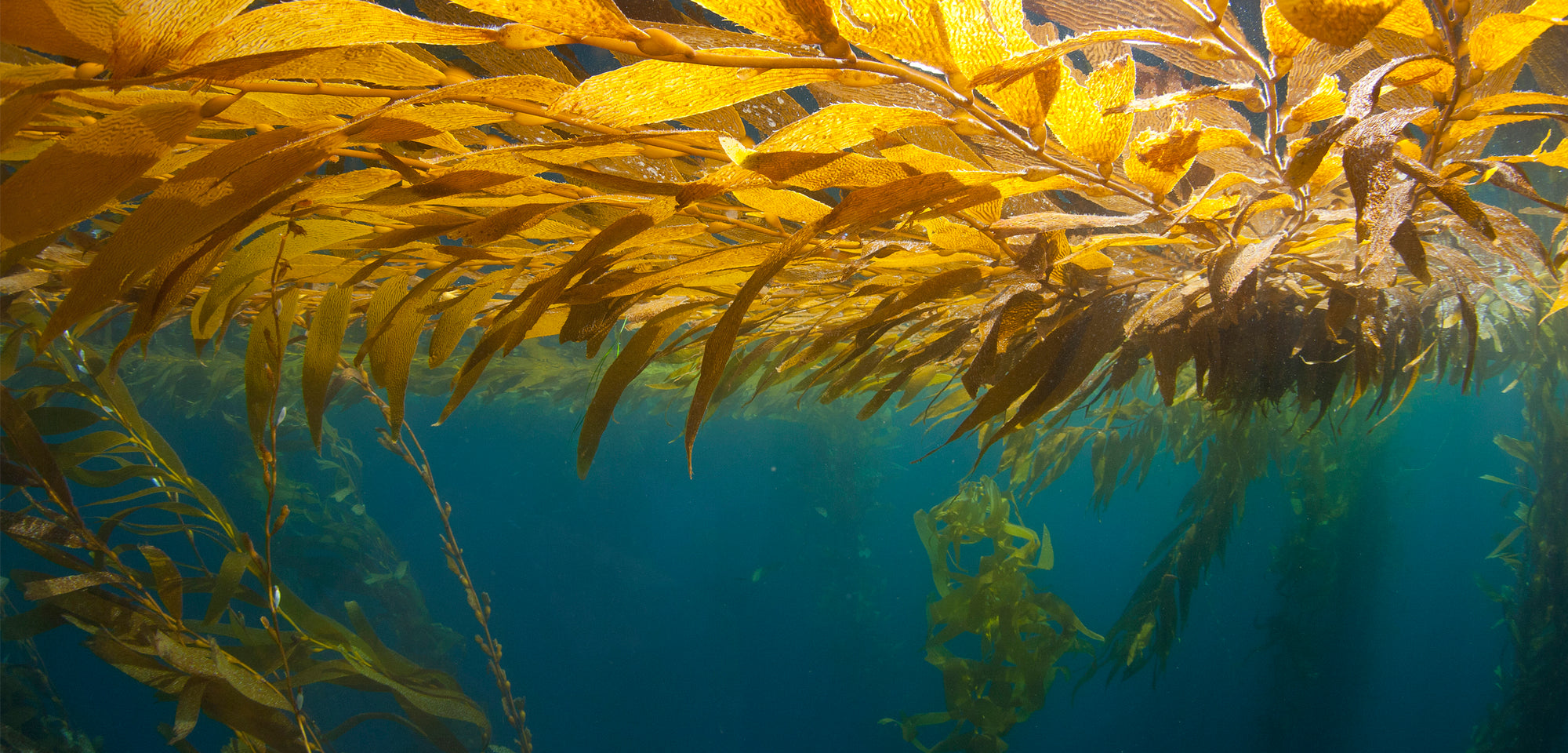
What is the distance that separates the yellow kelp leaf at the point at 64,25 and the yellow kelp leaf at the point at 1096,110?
399 mm

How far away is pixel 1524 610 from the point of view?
144 inches

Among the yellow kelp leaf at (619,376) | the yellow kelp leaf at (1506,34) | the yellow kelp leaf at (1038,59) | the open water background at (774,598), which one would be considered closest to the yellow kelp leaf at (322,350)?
the yellow kelp leaf at (619,376)

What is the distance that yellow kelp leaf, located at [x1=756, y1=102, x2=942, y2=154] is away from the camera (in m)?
0.31

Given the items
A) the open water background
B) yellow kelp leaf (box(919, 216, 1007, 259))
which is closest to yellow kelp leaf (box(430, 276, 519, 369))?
yellow kelp leaf (box(919, 216, 1007, 259))

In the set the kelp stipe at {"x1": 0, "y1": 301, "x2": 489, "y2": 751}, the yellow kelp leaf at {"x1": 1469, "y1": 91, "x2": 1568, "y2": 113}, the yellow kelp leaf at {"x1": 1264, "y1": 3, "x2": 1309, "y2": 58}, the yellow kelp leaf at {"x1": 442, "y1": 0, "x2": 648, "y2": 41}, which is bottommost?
the kelp stipe at {"x1": 0, "y1": 301, "x2": 489, "y2": 751}

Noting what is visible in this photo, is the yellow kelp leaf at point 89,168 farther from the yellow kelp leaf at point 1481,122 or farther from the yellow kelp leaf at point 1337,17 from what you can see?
the yellow kelp leaf at point 1481,122

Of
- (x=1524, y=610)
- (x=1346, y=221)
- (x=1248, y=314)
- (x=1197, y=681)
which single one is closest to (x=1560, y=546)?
(x=1524, y=610)

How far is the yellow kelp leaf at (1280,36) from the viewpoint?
13.5 inches

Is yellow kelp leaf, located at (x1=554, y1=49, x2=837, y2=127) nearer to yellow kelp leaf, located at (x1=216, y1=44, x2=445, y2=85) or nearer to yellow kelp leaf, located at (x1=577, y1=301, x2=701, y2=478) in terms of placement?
yellow kelp leaf, located at (x1=216, y1=44, x2=445, y2=85)

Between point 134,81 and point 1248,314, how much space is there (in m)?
0.97

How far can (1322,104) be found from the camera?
0.40 metres

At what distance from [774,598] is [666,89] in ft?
58.7

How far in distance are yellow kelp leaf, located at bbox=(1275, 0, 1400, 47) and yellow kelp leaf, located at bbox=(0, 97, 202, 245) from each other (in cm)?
46

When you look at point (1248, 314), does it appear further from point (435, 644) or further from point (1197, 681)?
point (1197, 681)
